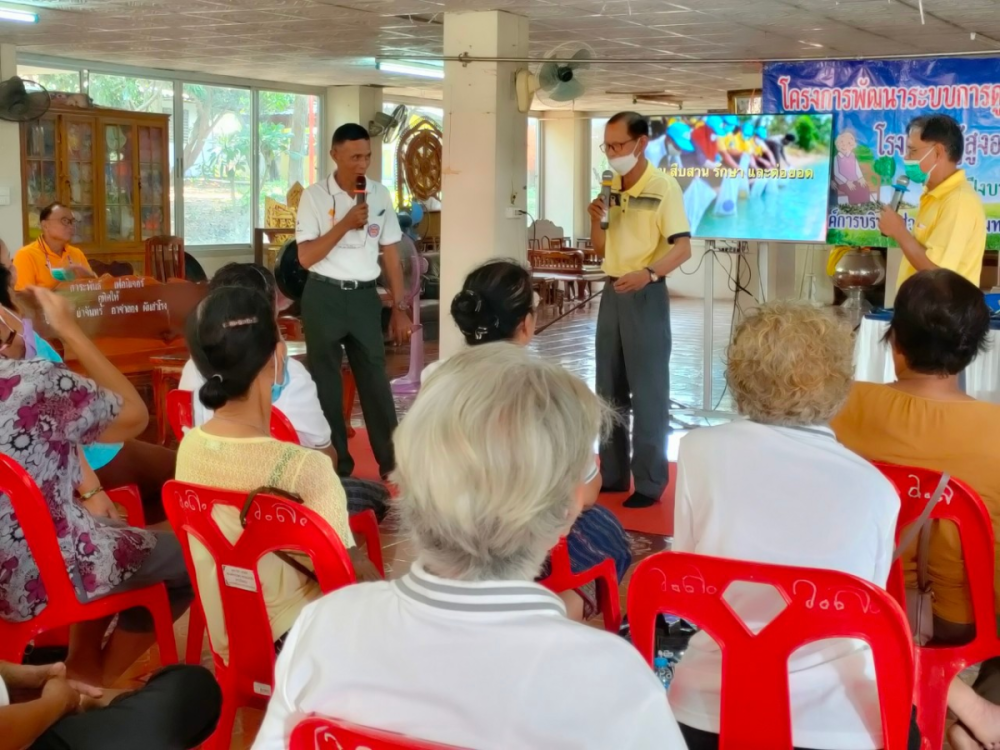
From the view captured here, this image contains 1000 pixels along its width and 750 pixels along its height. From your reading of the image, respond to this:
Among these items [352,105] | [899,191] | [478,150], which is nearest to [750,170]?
[899,191]

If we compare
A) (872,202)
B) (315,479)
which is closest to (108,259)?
(872,202)

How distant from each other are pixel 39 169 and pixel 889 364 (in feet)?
26.3

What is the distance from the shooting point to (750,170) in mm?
6062

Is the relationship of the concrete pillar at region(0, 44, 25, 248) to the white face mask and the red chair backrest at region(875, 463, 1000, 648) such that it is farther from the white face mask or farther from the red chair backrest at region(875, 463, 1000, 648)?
the red chair backrest at region(875, 463, 1000, 648)

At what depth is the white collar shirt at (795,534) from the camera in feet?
5.32

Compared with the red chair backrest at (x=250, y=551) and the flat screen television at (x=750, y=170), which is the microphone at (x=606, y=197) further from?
the red chair backrest at (x=250, y=551)

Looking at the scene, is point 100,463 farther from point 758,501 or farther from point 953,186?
point 953,186

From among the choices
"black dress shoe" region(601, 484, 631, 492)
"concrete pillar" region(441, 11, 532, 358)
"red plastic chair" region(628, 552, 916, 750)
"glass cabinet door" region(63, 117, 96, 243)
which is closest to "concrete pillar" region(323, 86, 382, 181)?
"glass cabinet door" region(63, 117, 96, 243)

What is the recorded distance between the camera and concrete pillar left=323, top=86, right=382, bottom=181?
13.4 metres

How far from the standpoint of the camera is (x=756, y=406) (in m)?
1.92

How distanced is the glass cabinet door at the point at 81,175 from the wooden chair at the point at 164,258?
0.58m

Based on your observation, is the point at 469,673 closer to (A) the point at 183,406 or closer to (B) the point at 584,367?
(A) the point at 183,406

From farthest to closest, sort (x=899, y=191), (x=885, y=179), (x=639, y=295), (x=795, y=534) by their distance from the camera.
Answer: (x=885, y=179) < (x=899, y=191) < (x=639, y=295) < (x=795, y=534)

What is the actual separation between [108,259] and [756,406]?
9.78m
